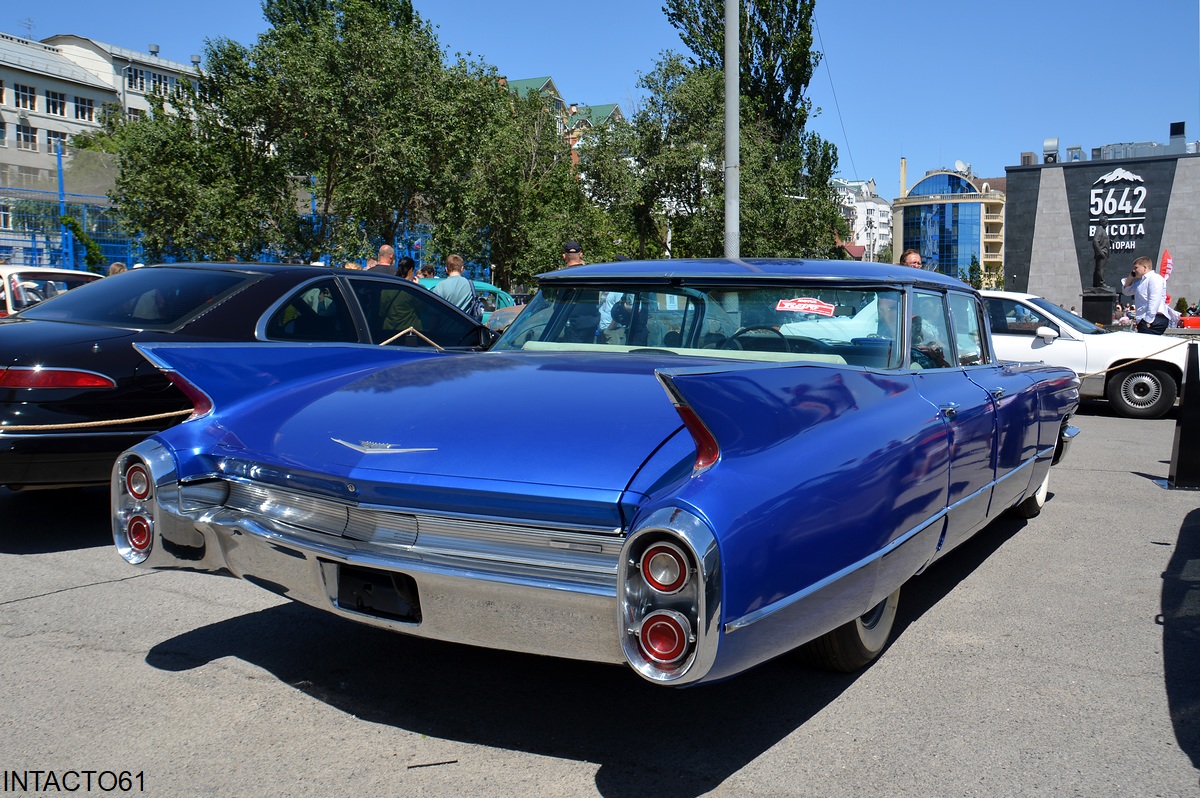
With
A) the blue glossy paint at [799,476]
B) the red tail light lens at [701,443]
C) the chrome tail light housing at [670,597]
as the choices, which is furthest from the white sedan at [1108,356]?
the chrome tail light housing at [670,597]

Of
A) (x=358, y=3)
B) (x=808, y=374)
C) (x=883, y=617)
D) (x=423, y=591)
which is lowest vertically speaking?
(x=883, y=617)

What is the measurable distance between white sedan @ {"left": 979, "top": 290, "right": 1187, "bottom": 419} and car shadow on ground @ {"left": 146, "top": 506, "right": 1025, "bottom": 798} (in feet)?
28.2

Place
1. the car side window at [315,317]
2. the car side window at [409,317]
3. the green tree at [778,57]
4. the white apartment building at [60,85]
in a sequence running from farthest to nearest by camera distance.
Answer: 1. the white apartment building at [60,85]
2. the green tree at [778,57]
3. the car side window at [409,317]
4. the car side window at [315,317]

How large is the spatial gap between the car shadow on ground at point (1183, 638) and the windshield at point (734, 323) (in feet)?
4.84

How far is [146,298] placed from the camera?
5730 mm

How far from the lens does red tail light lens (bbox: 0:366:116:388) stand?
16.3 ft

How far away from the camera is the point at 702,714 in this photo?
125 inches

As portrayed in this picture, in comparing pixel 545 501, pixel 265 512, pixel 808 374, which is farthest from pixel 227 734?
pixel 808 374

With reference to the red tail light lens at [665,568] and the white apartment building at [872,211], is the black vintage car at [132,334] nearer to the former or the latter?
the red tail light lens at [665,568]

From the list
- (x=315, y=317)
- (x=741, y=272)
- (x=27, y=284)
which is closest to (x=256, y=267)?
(x=315, y=317)

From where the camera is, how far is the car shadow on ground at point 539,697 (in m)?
2.85

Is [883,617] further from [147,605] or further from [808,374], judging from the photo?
[147,605]

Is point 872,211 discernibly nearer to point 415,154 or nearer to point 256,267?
point 415,154

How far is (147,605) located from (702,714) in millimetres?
2532
